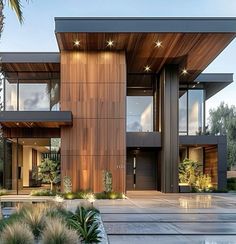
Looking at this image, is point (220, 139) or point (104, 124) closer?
point (104, 124)

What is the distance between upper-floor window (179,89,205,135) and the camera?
31016 mm

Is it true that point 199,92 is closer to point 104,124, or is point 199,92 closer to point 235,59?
point 104,124

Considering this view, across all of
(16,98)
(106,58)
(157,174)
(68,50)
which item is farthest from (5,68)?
(157,174)

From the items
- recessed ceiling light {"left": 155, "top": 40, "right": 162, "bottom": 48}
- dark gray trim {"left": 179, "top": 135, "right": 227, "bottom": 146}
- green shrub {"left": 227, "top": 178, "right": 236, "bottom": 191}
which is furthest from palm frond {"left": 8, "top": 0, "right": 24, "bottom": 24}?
green shrub {"left": 227, "top": 178, "right": 236, "bottom": 191}

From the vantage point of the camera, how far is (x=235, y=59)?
49000 mm

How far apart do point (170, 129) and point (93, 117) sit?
19.4 ft

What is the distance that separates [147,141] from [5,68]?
33.1 ft

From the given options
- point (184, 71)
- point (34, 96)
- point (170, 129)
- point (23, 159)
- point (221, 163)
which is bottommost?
point (221, 163)

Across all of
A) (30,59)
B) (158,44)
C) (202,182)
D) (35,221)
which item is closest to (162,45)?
(158,44)

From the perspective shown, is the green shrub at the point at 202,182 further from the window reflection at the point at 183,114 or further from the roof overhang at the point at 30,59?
the roof overhang at the point at 30,59

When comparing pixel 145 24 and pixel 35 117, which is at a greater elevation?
pixel 145 24

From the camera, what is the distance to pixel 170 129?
1067 inches

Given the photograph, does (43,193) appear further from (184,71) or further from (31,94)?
(184,71)

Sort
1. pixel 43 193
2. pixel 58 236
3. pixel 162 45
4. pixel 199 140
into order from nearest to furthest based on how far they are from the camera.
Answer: pixel 58 236, pixel 162 45, pixel 43 193, pixel 199 140
